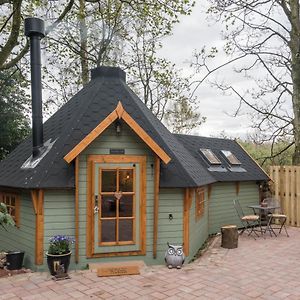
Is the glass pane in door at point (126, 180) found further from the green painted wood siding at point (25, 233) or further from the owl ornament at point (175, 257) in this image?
the green painted wood siding at point (25, 233)

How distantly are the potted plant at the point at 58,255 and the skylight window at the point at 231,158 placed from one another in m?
7.40

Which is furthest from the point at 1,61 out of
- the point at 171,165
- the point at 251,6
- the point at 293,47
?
the point at 293,47

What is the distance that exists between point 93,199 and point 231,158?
279 inches

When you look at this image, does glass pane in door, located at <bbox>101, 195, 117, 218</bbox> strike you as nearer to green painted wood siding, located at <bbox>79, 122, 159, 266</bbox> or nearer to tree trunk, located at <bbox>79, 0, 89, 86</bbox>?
green painted wood siding, located at <bbox>79, 122, 159, 266</bbox>

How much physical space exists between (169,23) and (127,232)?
11072mm

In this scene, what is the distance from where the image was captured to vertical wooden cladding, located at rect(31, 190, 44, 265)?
257 inches

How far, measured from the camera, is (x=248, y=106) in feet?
49.3

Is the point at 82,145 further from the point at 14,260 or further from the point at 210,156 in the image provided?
the point at 210,156

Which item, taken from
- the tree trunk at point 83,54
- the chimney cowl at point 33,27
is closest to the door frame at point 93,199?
the chimney cowl at point 33,27

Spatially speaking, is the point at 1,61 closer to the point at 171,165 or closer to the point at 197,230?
the point at 171,165

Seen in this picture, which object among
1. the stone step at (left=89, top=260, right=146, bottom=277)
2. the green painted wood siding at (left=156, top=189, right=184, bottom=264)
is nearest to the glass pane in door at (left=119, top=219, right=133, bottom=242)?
the stone step at (left=89, top=260, right=146, bottom=277)

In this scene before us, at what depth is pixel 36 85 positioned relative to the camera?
7676 millimetres

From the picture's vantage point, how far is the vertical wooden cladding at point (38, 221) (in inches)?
257

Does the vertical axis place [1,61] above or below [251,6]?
below
